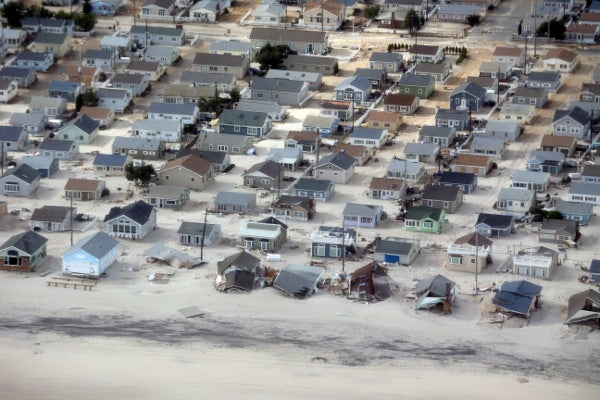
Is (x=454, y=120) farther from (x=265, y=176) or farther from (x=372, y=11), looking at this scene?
(x=372, y=11)

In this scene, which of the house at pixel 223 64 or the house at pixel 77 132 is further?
the house at pixel 223 64

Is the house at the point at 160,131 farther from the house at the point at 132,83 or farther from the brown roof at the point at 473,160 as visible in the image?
the brown roof at the point at 473,160

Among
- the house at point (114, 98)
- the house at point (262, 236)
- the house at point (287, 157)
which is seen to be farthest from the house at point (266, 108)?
the house at point (262, 236)

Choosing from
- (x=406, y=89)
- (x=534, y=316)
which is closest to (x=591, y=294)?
(x=534, y=316)

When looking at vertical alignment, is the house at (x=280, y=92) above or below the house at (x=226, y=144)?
above

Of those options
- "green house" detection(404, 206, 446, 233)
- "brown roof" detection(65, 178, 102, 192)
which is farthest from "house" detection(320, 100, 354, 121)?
"green house" detection(404, 206, 446, 233)

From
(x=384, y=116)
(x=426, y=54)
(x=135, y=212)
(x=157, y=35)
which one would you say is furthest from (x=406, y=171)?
(x=157, y=35)
